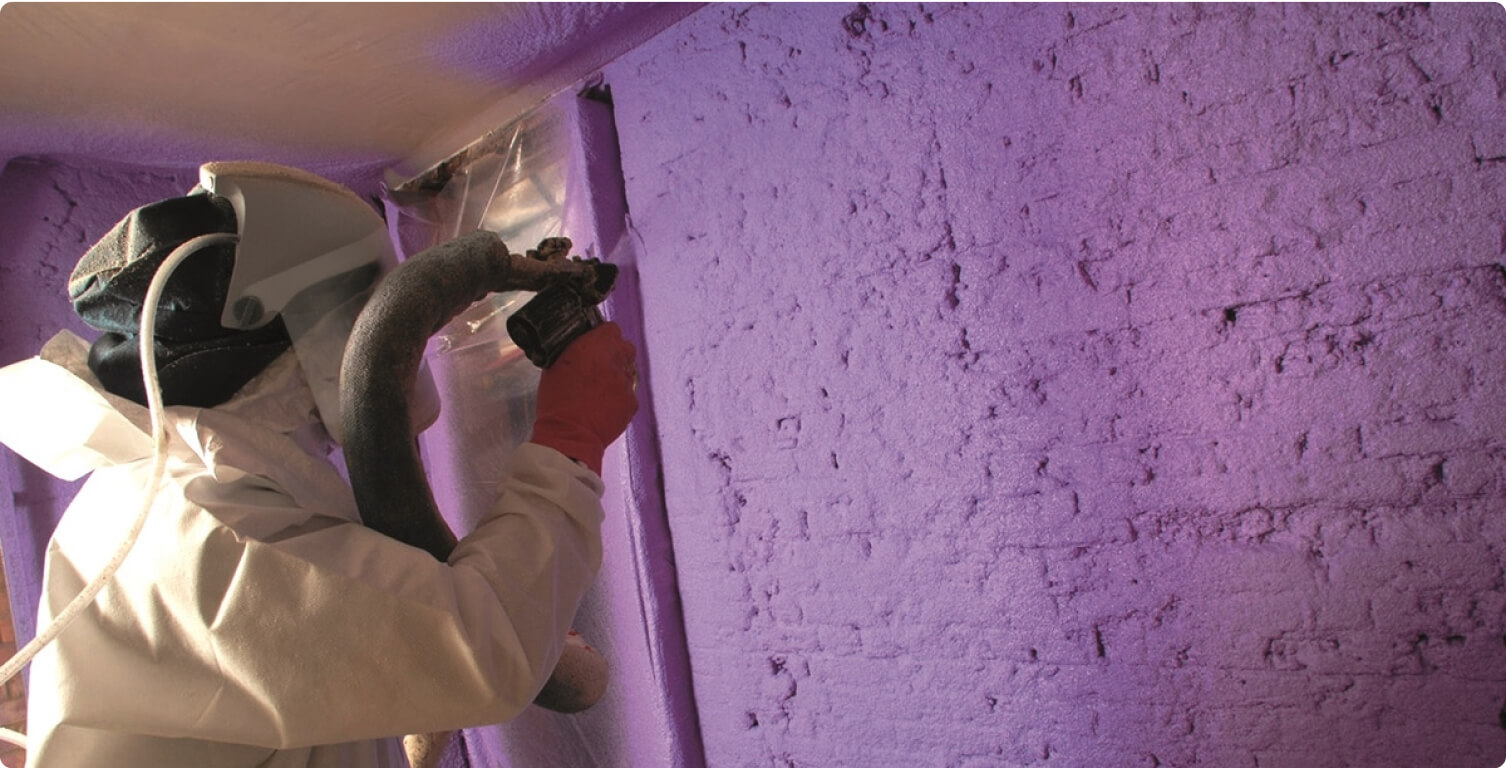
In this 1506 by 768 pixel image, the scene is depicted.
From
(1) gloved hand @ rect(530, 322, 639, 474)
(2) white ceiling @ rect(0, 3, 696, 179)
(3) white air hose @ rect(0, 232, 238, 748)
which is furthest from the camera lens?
(2) white ceiling @ rect(0, 3, 696, 179)

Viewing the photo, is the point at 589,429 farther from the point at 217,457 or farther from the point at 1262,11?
the point at 1262,11

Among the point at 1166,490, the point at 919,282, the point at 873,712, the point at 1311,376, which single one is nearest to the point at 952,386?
the point at 919,282

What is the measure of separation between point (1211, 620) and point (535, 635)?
0.73 meters

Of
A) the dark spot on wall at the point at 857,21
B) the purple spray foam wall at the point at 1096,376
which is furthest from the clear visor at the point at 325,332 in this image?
the dark spot on wall at the point at 857,21

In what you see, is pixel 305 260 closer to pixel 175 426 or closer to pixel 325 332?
pixel 325 332

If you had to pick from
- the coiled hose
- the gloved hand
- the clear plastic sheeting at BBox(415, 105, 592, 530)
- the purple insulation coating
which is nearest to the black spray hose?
the coiled hose

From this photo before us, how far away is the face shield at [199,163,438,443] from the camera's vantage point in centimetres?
91

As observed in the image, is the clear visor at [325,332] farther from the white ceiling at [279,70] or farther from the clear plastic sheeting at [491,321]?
the clear plastic sheeting at [491,321]

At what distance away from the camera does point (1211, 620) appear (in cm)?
91

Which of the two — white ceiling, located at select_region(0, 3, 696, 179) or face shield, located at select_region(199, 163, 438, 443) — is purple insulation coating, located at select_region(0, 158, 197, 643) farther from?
face shield, located at select_region(199, 163, 438, 443)

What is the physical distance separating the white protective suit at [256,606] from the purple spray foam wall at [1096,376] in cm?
45

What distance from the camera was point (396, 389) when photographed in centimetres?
89

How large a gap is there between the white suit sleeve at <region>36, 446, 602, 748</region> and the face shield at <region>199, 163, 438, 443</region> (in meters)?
0.19

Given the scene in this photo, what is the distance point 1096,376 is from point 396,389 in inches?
30.7
